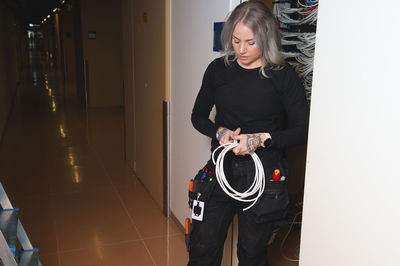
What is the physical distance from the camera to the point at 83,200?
11.5 ft

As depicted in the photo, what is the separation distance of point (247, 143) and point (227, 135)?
0.11 m

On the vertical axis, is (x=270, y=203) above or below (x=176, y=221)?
above

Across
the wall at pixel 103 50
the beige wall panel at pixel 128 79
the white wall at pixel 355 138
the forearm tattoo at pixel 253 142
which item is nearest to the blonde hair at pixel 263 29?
the forearm tattoo at pixel 253 142

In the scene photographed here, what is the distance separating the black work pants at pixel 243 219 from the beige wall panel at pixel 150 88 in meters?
1.50

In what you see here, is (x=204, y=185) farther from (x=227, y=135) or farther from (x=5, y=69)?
(x=5, y=69)

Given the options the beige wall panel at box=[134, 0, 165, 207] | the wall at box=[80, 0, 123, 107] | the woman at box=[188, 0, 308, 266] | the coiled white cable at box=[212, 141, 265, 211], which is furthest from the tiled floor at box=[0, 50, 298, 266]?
the wall at box=[80, 0, 123, 107]

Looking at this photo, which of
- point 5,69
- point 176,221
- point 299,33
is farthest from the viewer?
point 5,69

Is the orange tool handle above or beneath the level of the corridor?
above

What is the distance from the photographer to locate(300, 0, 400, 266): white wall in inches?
39.9

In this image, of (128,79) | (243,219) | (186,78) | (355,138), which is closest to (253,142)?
(243,219)

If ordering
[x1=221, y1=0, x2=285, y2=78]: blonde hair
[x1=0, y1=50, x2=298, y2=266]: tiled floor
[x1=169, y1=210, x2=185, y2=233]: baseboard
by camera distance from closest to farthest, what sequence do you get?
[x1=221, y1=0, x2=285, y2=78]: blonde hair
[x1=0, y1=50, x2=298, y2=266]: tiled floor
[x1=169, y1=210, x2=185, y2=233]: baseboard

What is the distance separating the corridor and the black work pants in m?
0.77

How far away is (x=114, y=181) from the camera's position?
3.98m

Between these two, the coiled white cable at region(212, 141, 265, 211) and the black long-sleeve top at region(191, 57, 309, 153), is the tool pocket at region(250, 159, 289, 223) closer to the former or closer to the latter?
the coiled white cable at region(212, 141, 265, 211)
